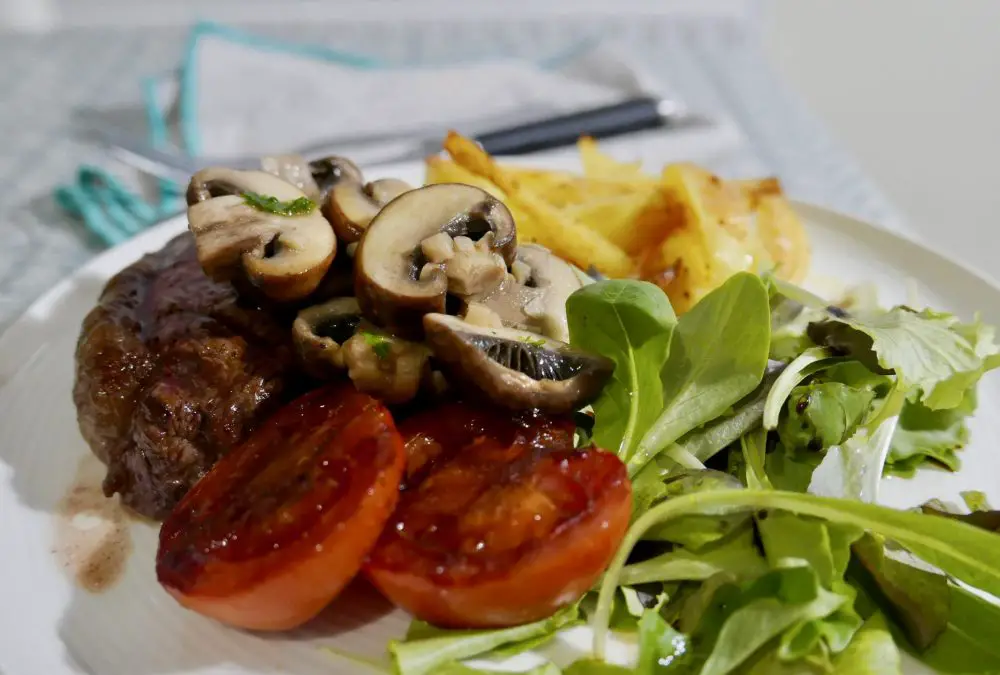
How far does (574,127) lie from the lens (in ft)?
11.8

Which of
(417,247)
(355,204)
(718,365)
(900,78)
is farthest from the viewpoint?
(900,78)

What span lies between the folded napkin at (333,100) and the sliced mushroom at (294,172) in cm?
142

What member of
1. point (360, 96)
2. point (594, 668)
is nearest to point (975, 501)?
point (594, 668)

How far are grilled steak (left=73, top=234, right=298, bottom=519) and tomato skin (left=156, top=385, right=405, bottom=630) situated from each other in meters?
0.16

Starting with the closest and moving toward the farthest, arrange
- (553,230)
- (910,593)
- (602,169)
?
(910,593) < (553,230) < (602,169)

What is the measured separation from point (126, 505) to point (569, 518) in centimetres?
99

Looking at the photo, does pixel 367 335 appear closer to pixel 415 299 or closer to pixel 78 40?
pixel 415 299

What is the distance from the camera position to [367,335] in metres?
1.68

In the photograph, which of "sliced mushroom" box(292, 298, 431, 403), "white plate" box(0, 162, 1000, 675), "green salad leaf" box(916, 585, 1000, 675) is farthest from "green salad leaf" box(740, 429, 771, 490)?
"sliced mushroom" box(292, 298, 431, 403)

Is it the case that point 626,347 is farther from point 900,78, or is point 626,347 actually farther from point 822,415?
point 900,78

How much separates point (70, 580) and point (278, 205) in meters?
0.88

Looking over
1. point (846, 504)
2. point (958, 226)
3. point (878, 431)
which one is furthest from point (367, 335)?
point (958, 226)

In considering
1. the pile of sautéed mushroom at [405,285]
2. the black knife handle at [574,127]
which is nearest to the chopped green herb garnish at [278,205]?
the pile of sautéed mushroom at [405,285]

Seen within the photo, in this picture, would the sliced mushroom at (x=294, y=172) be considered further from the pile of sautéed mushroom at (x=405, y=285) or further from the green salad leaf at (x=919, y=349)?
the green salad leaf at (x=919, y=349)
